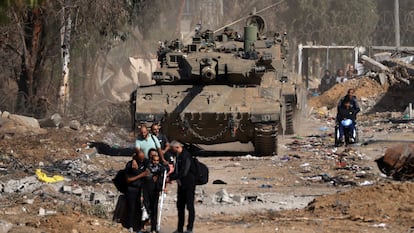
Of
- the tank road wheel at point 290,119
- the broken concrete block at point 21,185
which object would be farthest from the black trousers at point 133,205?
the tank road wheel at point 290,119

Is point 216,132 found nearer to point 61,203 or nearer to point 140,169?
point 61,203

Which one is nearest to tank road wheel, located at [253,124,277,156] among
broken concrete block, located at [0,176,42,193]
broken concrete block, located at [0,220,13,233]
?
broken concrete block, located at [0,176,42,193]

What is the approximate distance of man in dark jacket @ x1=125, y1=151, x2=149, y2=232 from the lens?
1102cm

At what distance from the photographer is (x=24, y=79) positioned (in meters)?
26.2

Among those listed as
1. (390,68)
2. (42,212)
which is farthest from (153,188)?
(390,68)

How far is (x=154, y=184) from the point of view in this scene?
36.4 ft

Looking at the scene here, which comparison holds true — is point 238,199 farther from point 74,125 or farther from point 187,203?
point 74,125

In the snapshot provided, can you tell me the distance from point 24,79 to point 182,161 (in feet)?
52.4

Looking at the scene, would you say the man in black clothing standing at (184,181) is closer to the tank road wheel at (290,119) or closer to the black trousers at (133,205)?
the black trousers at (133,205)

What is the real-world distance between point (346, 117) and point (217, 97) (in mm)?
3045

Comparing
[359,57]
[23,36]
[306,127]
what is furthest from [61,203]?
[359,57]

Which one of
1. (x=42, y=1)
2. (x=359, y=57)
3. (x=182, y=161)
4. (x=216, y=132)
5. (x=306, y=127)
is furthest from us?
(x=359, y=57)

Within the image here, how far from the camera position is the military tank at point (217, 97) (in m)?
19.2

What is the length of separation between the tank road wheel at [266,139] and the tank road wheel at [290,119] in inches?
100
